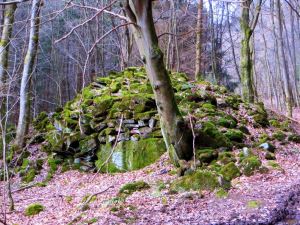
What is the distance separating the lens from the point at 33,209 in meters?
6.77

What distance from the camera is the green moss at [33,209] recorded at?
Answer: 6.69m

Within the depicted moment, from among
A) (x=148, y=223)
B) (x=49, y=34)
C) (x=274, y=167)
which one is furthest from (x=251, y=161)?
(x=49, y=34)

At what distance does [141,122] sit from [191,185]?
335cm

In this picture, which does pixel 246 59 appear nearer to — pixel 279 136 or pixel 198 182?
pixel 279 136

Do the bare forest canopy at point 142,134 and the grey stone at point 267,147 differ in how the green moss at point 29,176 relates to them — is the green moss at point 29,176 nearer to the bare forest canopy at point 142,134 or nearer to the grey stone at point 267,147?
the bare forest canopy at point 142,134

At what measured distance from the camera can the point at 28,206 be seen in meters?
6.96

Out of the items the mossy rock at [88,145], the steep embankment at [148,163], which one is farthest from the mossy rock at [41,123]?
the mossy rock at [88,145]

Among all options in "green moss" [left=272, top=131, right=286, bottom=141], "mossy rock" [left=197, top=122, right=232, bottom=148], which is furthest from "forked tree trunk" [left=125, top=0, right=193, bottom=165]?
"green moss" [left=272, top=131, right=286, bottom=141]

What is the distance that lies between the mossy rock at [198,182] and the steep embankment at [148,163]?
2 cm

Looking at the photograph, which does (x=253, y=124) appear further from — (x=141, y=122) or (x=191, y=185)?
(x=191, y=185)

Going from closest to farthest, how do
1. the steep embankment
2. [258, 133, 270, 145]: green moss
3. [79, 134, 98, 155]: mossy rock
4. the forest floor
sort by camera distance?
the forest floor, the steep embankment, [258, 133, 270, 145]: green moss, [79, 134, 98, 155]: mossy rock

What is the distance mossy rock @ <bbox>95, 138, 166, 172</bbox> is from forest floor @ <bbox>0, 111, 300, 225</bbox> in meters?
0.66

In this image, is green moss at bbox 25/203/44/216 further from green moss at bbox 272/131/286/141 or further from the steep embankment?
green moss at bbox 272/131/286/141

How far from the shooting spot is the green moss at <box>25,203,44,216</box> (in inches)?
263
